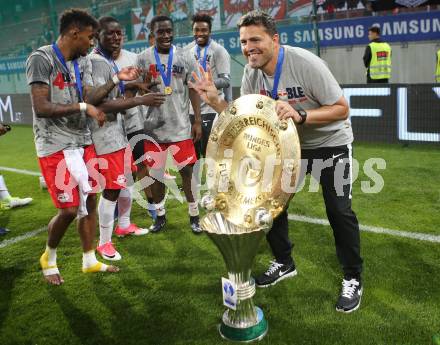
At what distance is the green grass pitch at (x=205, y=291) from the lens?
9.12 feet

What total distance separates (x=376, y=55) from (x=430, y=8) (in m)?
1.55

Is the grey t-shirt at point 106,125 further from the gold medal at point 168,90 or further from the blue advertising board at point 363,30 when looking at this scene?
the blue advertising board at point 363,30

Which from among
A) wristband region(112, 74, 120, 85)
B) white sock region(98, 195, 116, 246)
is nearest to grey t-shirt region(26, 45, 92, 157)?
wristband region(112, 74, 120, 85)

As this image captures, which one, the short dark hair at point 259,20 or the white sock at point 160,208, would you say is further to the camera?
the white sock at point 160,208

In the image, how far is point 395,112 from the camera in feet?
24.3

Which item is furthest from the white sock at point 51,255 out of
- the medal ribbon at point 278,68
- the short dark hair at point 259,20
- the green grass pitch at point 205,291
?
the short dark hair at point 259,20

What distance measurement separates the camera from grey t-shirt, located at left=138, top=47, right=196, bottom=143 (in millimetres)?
4312

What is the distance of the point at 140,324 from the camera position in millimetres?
2947

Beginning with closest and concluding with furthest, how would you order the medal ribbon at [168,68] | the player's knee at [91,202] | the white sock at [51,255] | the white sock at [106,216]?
the white sock at [51,255] → the player's knee at [91,202] → the white sock at [106,216] → the medal ribbon at [168,68]

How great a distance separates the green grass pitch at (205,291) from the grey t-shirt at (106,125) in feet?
3.13

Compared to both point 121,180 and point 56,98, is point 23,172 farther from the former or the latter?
point 56,98

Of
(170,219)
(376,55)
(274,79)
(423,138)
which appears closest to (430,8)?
(376,55)

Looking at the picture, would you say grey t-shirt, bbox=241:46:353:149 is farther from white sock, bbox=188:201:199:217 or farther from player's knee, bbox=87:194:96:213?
white sock, bbox=188:201:199:217

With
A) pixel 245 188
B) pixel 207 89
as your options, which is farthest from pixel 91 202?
pixel 245 188
